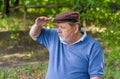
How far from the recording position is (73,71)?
315 centimetres

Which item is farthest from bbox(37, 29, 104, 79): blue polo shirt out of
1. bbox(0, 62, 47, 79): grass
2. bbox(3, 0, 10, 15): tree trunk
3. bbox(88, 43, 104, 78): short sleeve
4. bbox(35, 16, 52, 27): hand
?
bbox(3, 0, 10, 15): tree trunk

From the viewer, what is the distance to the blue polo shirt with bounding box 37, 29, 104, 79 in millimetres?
3070

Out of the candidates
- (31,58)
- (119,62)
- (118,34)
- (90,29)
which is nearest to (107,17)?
(118,34)

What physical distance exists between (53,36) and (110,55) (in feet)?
13.0

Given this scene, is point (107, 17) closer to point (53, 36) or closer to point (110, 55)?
point (110, 55)

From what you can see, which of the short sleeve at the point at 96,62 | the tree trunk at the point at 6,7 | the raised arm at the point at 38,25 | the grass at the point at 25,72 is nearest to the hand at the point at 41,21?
the raised arm at the point at 38,25

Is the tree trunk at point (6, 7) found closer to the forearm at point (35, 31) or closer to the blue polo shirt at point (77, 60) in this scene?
the forearm at point (35, 31)

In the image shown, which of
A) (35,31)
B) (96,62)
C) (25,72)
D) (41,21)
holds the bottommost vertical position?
(25,72)

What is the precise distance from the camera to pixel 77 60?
3.12 m

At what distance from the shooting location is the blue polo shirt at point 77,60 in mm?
3070

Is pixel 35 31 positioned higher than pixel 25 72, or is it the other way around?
pixel 35 31

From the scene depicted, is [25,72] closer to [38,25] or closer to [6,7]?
[38,25]

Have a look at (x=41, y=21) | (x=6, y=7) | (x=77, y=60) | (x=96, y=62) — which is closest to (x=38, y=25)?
(x=41, y=21)

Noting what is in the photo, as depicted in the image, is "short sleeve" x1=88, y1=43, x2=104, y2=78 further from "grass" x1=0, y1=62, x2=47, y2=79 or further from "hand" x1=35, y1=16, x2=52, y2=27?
"grass" x1=0, y1=62, x2=47, y2=79
